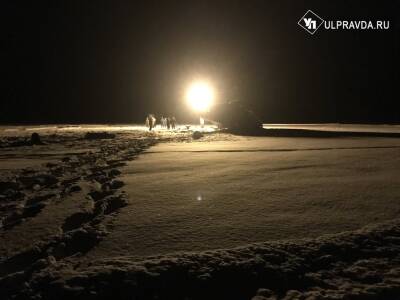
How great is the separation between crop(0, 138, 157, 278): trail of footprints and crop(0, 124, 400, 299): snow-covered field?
11 mm

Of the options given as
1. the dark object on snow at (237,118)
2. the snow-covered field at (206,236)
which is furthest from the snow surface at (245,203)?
the dark object on snow at (237,118)

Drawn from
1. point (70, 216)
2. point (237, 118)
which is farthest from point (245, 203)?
point (237, 118)

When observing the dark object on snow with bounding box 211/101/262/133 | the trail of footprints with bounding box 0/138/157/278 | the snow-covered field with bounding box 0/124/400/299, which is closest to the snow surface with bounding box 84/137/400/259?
the snow-covered field with bounding box 0/124/400/299

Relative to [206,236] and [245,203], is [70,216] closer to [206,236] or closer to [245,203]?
[206,236]

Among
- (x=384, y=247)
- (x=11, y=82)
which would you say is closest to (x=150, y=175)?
(x=384, y=247)

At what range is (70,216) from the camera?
2582 millimetres

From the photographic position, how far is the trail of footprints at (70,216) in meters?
1.85

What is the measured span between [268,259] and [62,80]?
46.5m

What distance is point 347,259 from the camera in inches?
70.5

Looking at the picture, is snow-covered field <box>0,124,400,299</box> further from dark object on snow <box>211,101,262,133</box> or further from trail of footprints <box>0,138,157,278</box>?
dark object on snow <box>211,101,262,133</box>

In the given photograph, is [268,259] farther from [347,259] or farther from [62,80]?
[62,80]

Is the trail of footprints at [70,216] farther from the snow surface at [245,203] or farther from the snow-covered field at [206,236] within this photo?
the snow surface at [245,203]

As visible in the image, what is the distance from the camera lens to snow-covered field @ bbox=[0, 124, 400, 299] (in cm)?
158

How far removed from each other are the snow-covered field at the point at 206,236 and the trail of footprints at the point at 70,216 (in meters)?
0.01
